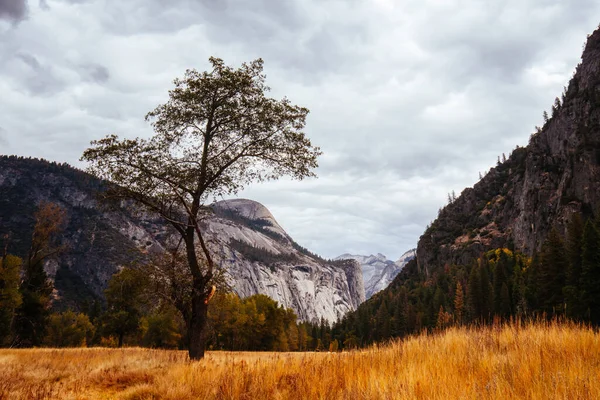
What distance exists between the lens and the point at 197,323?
44.4ft

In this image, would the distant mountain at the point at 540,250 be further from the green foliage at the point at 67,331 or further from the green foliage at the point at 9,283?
the green foliage at the point at 67,331

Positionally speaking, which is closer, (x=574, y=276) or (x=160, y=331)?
(x=574, y=276)

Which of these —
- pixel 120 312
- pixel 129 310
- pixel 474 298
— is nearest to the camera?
Answer: pixel 120 312

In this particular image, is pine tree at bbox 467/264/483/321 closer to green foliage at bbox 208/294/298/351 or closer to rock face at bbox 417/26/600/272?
green foliage at bbox 208/294/298/351

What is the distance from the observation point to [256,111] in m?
15.1

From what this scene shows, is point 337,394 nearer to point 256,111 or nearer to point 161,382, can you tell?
point 161,382

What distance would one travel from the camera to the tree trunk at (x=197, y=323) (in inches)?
519

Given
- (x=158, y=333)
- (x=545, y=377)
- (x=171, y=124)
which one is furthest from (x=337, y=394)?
(x=158, y=333)

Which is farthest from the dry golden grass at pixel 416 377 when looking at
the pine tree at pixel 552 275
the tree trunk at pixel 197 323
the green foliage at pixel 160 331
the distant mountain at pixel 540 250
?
the pine tree at pixel 552 275

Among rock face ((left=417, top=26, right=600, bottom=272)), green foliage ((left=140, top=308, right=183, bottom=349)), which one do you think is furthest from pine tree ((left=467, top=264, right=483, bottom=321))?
green foliage ((left=140, top=308, right=183, bottom=349))

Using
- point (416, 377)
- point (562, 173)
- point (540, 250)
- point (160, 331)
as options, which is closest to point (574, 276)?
point (416, 377)

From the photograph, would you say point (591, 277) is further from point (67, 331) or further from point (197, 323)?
point (67, 331)

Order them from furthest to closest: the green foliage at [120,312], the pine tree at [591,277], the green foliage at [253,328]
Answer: the green foliage at [253,328], the green foliage at [120,312], the pine tree at [591,277]

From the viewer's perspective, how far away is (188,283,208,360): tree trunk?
13172 millimetres
